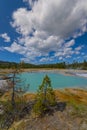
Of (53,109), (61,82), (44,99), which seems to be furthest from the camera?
(61,82)

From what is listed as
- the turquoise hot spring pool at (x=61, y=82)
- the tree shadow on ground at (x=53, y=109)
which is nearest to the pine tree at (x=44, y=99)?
the tree shadow on ground at (x=53, y=109)

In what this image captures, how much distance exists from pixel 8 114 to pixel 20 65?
6.46 meters

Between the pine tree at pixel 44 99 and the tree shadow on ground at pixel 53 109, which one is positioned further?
the pine tree at pixel 44 99

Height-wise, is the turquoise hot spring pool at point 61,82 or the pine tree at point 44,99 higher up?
the pine tree at point 44,99

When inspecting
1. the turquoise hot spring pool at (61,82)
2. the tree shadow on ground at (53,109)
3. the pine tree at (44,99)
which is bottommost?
the turquoise hot spring pool at (61,82)

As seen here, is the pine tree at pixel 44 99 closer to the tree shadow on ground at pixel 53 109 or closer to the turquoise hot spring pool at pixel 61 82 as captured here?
the tree shadow on ground at pixel 53 109

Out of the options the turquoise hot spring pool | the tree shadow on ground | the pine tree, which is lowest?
the turquoise hot spring pool

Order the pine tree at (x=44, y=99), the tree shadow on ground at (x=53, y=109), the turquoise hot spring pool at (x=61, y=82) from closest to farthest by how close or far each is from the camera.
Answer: the tree shadow on ground at (x=53, y=109)
the pine tree at (x=44, y=99)
the turquoise hot spring pool at (x=61, y=82)

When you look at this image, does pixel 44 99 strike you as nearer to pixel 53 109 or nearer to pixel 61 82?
pixel 53 109

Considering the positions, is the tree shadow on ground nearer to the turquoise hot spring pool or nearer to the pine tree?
the pine tree

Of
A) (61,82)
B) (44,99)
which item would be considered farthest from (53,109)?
(61,82)

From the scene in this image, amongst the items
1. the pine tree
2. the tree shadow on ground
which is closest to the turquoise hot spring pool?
the pine tree

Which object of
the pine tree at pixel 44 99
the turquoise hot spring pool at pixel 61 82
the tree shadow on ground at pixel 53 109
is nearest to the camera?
the tree shadow on ground at pixel 53 109

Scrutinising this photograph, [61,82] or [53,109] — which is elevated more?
[53,109]
